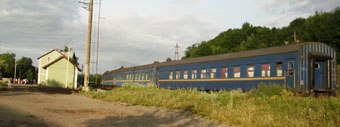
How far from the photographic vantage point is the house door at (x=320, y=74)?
14.6 meters

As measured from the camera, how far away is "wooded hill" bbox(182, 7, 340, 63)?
117ft

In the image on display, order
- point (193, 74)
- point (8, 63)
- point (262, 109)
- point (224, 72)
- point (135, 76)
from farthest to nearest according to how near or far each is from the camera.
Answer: point (8, 63), point (135, 76), point (193, 74), point (224, 72), point (262, 109)

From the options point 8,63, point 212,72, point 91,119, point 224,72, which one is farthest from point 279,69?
point 8,63

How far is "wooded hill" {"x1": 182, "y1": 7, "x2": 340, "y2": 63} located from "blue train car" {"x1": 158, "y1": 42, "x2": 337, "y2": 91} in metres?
21.4

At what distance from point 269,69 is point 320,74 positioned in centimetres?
278

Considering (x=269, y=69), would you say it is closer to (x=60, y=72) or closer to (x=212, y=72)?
(x=212, y=72)

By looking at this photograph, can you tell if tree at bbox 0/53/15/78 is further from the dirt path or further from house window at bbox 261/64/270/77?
the dirt path

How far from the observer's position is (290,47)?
14242mm

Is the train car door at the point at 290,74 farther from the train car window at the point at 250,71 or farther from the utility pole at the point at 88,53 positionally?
the utility pole at the point at 88,53

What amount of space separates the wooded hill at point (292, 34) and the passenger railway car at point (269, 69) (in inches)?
844

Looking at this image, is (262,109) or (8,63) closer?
(262,109)

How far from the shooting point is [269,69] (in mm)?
14758

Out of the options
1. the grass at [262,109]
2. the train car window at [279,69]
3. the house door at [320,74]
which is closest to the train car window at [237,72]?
the train car window at [279,69]

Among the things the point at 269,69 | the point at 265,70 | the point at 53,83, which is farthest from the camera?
the point at 53,83
